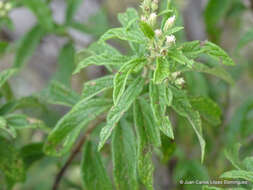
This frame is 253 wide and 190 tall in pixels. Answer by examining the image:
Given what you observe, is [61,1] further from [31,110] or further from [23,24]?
[31,110]

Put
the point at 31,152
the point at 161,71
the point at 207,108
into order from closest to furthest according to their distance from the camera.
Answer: the point at 161,71, the point at 207,108, the point at 31,152

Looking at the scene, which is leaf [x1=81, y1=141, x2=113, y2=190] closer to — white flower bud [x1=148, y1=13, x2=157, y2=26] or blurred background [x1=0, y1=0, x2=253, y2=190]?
blurred background [x1=0, y1=0, x2=253, y2=190]

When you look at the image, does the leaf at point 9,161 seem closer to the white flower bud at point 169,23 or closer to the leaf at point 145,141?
the leaf at point 145,141

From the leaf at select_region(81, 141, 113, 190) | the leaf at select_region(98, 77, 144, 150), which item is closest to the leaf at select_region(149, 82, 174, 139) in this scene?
the leaf at select_region(98, 77, 144, 150)

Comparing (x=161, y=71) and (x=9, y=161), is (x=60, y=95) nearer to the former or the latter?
(x=9, y=161)

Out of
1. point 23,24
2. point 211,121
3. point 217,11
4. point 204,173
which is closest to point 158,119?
point 211,121

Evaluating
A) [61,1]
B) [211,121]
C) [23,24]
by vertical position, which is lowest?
[211,121]

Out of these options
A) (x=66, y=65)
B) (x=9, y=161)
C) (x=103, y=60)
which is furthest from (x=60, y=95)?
(x=66, y=65)
